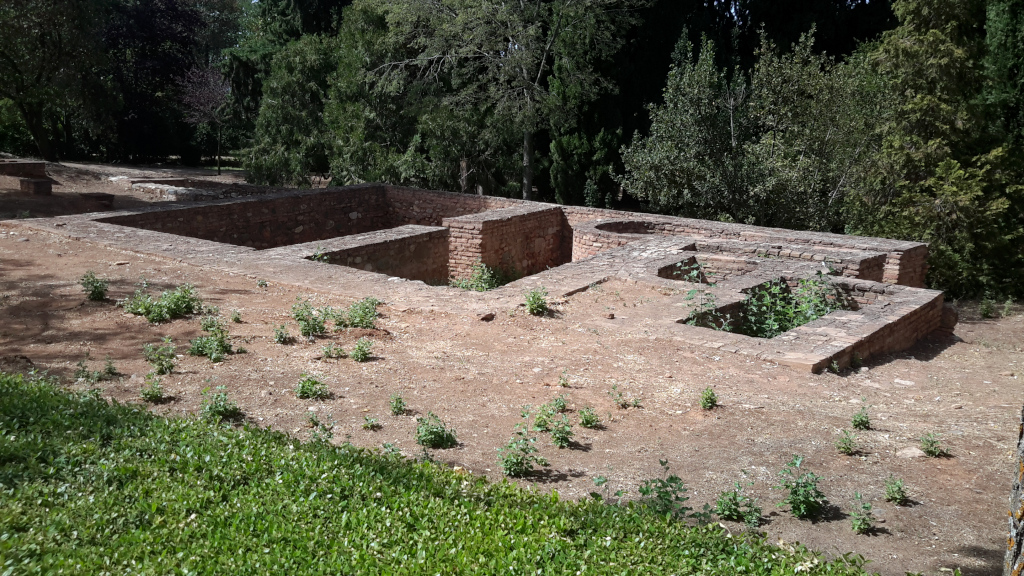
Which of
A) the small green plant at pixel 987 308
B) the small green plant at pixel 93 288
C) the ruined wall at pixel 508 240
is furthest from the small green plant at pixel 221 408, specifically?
the small green plant at pixel 987 308

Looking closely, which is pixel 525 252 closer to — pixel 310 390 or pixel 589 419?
pixel 310 390

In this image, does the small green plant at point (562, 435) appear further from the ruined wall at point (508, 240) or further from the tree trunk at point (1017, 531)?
the ruined wall at point (508, 240)

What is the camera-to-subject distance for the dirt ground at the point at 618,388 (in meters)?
4.15

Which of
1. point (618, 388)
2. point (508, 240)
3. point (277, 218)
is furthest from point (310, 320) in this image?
point (277, 218)

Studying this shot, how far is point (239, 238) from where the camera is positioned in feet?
39.3

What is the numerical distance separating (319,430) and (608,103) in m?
14.2

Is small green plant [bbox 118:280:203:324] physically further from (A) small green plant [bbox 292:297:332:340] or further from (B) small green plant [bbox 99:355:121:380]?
(B) small green plant [bbox 99:355:121:380]

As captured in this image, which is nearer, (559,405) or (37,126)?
(559,405)

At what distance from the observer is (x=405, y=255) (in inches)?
413

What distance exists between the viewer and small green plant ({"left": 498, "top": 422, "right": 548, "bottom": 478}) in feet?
14.1

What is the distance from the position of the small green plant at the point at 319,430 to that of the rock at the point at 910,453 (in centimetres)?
321

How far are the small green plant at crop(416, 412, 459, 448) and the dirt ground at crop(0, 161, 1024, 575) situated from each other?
3.3 inches

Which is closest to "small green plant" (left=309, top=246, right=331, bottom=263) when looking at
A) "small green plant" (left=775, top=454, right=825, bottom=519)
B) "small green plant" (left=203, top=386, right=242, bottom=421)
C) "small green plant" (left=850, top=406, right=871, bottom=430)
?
"small green plant" (left=203, top=386, right=242, bottom=421)

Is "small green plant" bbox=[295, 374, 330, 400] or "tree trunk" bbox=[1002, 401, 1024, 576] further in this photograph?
"small green plant" bbox=[295, 374, 330, 400]
